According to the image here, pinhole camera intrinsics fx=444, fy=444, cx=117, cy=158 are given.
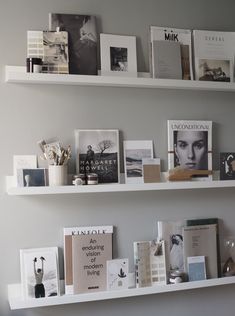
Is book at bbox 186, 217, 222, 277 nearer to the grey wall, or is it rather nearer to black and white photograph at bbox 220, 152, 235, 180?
the grey wall

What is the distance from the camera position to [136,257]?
1990 mm

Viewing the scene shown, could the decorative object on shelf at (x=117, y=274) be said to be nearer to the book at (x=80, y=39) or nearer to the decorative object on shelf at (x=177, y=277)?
the decorative object on shelf at (x=177, y=277)

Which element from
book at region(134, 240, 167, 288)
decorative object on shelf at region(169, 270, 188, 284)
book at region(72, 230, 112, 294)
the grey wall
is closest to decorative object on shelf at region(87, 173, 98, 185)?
the grey wall

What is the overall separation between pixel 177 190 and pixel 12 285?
86 centimetres

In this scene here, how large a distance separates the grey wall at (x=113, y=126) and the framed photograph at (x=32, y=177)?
0.08 m

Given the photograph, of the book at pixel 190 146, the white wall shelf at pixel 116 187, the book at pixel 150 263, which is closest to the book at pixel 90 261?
the book at pixel 150 263

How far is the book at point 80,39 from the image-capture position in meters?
1.92

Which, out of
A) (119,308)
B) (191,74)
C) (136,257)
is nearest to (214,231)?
(136,257)

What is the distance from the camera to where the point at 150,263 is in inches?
78.8

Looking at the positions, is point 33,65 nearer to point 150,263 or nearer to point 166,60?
point 166,60

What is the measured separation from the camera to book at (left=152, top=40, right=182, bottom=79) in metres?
2.04

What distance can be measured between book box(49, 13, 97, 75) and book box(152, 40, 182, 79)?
287 millimetres

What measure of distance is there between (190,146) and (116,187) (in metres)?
0.47

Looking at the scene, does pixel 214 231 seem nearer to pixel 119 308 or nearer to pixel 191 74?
pixel 119 308
